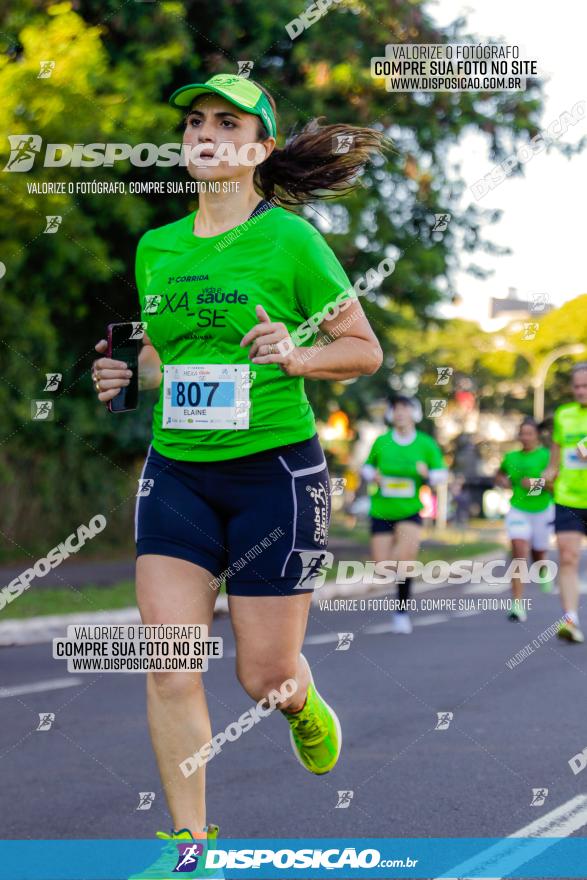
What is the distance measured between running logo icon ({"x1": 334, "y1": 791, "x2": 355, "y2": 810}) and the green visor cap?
2.39 meters

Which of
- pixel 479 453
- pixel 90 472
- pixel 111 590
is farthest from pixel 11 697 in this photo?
pixel 479 453

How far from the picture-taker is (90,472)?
21031 mm

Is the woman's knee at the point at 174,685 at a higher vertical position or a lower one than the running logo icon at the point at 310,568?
lower

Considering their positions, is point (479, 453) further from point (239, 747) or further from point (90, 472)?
point (239, 747)

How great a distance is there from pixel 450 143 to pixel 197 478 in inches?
651

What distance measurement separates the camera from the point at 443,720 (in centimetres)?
705

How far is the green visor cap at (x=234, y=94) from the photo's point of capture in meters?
3.87

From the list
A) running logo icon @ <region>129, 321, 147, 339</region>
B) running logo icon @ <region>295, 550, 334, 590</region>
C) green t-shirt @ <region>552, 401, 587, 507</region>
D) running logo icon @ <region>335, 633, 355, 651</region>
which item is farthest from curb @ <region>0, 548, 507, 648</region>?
running logo icon @ <region>295, 550, 334, 590</region>

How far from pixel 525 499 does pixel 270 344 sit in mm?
9731

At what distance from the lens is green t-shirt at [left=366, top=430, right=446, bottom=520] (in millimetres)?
12062

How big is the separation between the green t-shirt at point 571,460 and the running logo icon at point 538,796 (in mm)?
4986

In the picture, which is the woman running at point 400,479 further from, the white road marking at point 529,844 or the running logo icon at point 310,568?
the running logo icon at point 310,568

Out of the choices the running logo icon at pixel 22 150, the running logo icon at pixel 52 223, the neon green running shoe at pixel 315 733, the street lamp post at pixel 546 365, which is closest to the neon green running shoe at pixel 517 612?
the running logo icon at pixel 52 223

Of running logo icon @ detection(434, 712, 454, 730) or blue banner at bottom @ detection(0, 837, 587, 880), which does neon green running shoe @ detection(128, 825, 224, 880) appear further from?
running logo icon @ detection(434, 712, 454, 730)
